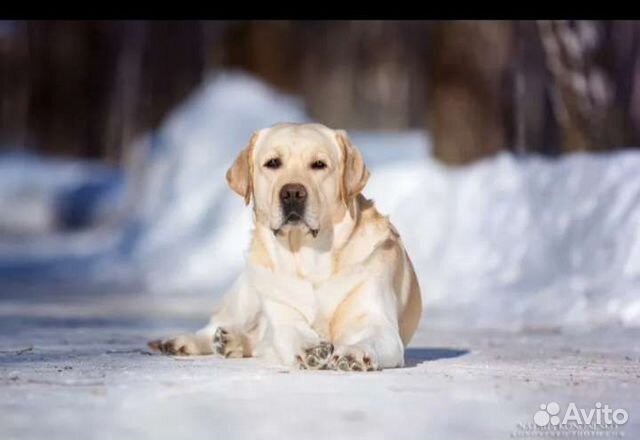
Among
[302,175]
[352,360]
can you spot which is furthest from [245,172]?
[352,360]

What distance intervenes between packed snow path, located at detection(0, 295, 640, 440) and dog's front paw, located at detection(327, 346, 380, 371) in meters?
0.09

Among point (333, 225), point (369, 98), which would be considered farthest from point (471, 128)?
point (369, 98)

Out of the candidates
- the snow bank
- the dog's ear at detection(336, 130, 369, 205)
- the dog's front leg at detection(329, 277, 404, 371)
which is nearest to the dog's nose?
the dog's ear at detection(336, 130, 369, 205)

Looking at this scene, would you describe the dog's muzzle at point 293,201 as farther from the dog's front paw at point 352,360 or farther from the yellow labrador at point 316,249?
the dog's front paw at point 352,360

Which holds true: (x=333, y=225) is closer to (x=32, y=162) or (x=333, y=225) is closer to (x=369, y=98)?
(x=369, y=98)

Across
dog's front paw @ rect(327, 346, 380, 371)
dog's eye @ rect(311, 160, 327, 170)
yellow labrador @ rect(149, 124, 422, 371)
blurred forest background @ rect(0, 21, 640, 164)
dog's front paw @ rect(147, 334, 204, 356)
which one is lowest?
dog's front paw @ rect(147, 334, 204, 356)

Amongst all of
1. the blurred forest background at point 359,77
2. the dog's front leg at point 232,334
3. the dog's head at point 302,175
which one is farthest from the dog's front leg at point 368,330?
the blurred forest background at point 359,77

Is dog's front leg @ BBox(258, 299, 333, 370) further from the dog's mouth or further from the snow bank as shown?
the snow bank

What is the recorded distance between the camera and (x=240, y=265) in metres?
17.6

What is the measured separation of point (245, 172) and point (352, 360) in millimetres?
1279

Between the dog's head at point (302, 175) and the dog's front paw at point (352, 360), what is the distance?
2.32 feet

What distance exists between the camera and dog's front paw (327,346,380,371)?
6785mm

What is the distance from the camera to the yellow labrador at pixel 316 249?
716cm

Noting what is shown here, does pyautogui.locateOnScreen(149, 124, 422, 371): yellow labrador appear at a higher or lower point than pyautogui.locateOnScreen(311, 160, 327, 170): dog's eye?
lower
